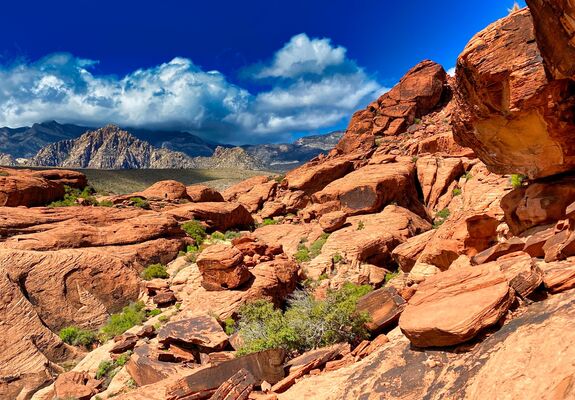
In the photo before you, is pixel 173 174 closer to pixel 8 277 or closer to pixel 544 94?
pixel 8 277

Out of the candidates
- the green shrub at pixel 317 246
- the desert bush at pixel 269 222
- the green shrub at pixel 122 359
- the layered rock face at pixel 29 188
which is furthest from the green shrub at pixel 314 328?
the layered rock face at pixel 29 188

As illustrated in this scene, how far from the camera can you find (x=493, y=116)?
1004cm

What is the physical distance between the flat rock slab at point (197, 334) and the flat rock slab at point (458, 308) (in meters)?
8.23

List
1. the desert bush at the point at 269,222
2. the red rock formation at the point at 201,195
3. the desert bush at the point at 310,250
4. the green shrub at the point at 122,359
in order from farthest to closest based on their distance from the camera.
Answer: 1. the red rock formation at the point at 201,195
2. the desert bush at the point at 269,222
3. the desert bush at the point at 310,250
4. the green shrub at the point at 122,359

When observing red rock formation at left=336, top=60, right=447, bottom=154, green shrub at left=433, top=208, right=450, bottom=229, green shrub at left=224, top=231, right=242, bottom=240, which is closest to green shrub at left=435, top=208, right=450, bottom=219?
green shrub at left=433, top=208, right=450, bottom=229

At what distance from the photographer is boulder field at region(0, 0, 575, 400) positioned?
6.98m

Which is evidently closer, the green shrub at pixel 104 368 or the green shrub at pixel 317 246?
the green shrub at pixel 104 368

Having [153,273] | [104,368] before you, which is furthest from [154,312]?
[104,368]

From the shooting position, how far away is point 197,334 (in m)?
14.5

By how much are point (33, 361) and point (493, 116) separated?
18.8m

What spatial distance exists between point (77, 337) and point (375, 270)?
15710 millimetres

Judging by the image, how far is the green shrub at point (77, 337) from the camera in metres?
18.2

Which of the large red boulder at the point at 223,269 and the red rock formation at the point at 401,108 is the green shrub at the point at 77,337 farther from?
the red rock formation at the point at 401,108

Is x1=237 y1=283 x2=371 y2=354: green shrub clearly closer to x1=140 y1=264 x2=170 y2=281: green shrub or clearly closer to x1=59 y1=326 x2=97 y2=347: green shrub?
x1=59 y1=326 x2=97 y2=347: green shrub
